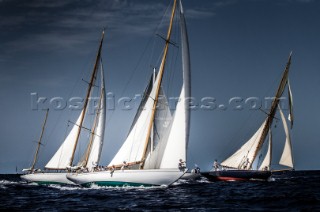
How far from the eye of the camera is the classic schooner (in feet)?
177

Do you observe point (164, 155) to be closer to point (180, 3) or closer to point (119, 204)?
point (119, 204)

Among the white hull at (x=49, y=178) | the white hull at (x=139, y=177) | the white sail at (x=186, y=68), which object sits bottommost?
the white hull at (x=139, y=177)

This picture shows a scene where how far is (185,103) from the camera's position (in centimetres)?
3375

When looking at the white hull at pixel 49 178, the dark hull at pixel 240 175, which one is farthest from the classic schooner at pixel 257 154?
the white hull at pixel 49 178

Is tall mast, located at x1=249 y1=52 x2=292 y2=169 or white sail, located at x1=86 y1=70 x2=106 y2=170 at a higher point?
tall mast, located at x1=249 y1=52 x2=292 y2=169

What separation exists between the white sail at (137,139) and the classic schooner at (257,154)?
1986cm

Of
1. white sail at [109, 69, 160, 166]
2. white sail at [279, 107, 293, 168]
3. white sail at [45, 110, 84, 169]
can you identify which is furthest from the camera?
white sail at [279, 107, 293, 168]

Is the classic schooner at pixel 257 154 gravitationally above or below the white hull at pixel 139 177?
above

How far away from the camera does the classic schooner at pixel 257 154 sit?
54.0 metres

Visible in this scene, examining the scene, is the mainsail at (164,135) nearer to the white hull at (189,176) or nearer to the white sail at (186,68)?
the white sail at (186,68)

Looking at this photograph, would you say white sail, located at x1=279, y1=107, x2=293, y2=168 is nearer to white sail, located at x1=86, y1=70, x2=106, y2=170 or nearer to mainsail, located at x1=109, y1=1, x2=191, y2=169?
white sail, located at x1=86, y1=70, x2=106, y2=170

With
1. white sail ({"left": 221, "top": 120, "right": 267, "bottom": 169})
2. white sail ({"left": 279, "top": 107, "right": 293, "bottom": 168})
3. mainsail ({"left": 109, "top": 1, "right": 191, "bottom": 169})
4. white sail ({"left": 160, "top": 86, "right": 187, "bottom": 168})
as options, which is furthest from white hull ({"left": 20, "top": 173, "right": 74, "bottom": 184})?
white sail ({"left": 279, "top": 107, "right": 293, "bottom": 168})

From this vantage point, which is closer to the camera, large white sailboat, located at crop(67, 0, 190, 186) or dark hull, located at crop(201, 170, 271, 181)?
large white sailboat, located at crop(67, 0, 190, 186)

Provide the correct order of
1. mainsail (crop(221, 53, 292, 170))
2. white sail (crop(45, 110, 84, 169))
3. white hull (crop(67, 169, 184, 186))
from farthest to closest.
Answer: mainsail (crop(221, 53, 292, 170)) → white sail (crop(45, 110, 84, 169)) → white hull (crop(67, 169, 184, 186))
